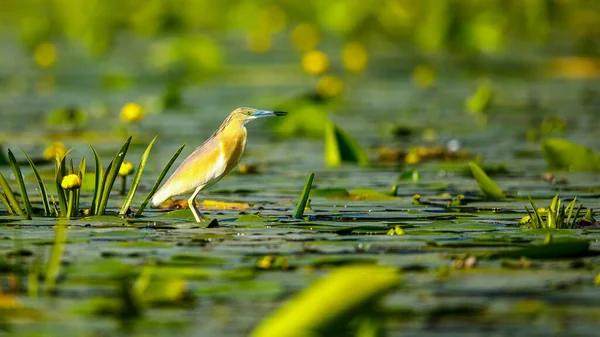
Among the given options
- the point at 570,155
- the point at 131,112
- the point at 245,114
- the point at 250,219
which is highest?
the point at 131,112

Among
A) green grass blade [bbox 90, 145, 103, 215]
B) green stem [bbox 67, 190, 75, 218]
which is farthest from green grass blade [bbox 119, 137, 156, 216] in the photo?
green stem [bbox 67, 190, 75, 218]

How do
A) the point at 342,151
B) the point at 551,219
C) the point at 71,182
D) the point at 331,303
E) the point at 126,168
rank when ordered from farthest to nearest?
the point at 342,151, the point at 126,168, the point at 71,182, the point at 551,219, the point at 331,303

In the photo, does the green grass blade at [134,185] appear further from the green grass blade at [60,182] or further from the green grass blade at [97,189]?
the green grass blade at [60,182]

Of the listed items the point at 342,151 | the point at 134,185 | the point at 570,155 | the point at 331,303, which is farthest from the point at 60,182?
the point at 570,155

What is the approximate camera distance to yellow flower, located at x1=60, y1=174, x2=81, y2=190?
5.14 m

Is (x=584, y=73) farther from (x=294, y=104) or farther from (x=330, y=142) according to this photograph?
(x=330, y=142)

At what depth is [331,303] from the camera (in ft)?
9.62

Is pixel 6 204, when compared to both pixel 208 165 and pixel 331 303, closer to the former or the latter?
pixel 208 165

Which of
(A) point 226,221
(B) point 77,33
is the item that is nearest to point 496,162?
(A) point 226,221

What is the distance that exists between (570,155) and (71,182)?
10.8 ft

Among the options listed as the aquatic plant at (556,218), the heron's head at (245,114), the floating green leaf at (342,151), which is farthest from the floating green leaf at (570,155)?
the heron's head at (245,114)

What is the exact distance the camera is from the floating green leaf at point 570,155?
728 centimetres

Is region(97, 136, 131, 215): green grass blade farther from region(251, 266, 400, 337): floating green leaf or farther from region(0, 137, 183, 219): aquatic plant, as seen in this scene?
region(251, 266, 400, 337): floating green leaf

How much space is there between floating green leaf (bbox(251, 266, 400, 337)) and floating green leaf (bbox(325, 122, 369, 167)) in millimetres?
4733
